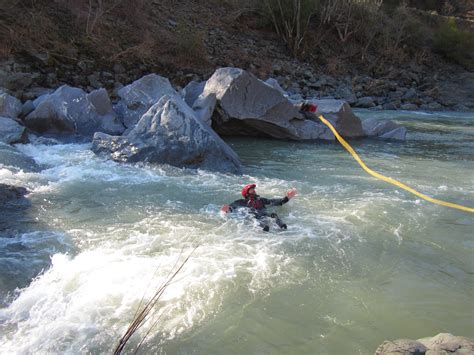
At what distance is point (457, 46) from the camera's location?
88.4 feet

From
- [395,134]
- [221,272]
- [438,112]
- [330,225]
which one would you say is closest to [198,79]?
[395,134]

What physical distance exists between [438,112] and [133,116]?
44.9ft

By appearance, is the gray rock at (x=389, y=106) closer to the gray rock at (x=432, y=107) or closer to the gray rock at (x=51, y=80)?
the gray rock at (x=432, y=107)

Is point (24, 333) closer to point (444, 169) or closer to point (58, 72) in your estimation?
point (444, 169)

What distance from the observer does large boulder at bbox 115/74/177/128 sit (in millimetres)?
10695

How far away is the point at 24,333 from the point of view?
3.28 metres

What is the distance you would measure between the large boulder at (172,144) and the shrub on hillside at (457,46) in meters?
24.1

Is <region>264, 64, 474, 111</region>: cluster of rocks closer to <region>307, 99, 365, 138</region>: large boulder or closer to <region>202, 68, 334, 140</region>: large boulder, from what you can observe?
<region>307, 99, 365, 138</region>: large boulder

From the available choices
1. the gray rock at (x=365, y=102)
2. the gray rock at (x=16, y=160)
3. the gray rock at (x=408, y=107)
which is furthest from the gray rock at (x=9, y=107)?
the gray rock at (x=408, y=107)

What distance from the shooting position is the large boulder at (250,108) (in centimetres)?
1059

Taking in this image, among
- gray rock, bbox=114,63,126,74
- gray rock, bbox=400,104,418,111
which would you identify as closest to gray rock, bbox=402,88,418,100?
gray rock, bbox=400,104,418,111

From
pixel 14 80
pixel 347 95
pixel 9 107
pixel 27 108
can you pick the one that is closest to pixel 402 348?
pixel 9 107

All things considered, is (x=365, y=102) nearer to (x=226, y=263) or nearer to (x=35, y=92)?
(x=35, y=92)

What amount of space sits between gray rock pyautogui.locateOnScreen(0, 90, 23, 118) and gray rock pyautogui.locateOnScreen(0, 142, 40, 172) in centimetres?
216
